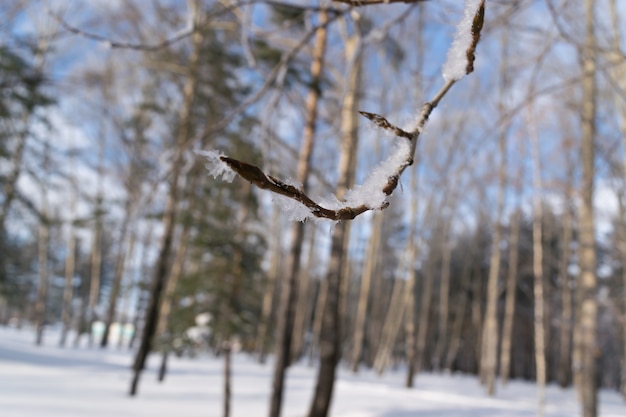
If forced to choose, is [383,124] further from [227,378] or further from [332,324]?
[227,378]

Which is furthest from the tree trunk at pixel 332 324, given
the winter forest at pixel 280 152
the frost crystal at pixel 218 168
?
the frost crystal at pixel 218 168

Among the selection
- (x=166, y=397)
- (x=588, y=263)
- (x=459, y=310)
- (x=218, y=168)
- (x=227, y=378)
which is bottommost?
(x=166, y=397)

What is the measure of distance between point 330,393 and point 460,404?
14.2ft

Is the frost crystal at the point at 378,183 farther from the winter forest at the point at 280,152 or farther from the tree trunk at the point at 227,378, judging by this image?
the tree trunk at the point at 227,378

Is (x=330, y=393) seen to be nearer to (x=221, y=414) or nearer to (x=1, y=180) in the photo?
(x=221, y=414)

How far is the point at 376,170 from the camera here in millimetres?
478

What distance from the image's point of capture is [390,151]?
509mm

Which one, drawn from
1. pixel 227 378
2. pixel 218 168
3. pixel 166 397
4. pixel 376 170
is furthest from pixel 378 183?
pixel 166 397

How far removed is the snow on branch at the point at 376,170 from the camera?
418 millimetres

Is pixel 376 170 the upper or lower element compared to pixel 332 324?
upper

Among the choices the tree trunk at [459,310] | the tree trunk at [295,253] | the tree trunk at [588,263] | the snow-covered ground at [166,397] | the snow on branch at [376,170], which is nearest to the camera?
the snow on branch at [376,170]

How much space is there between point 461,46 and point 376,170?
0.19 meters

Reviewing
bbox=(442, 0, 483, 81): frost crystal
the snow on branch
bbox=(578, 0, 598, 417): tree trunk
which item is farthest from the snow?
bbox=(578, 0, 598, 417): tree trunk

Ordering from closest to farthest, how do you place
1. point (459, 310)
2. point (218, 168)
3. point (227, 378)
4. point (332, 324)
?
point (218, 168)
point (227, 378)
point (332, 324)
point (459, 310)
